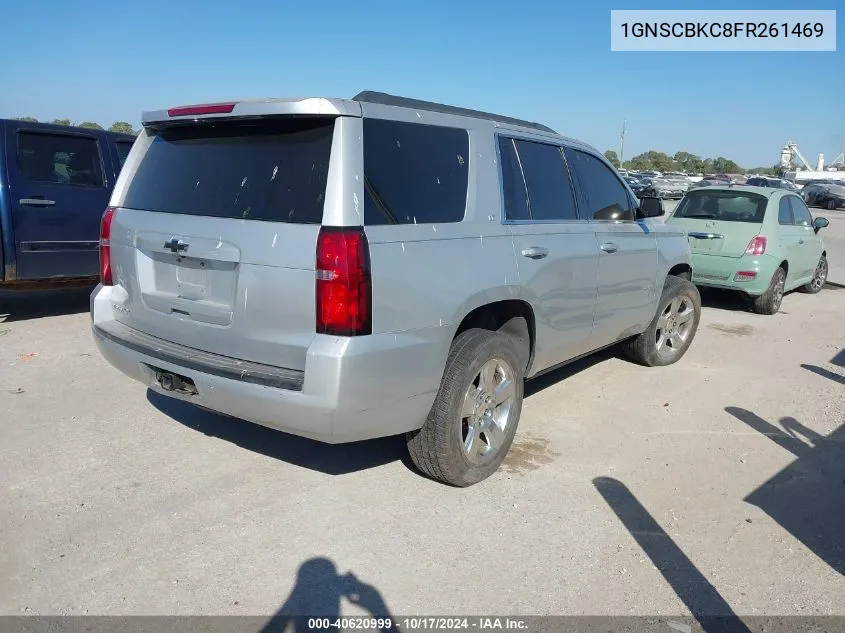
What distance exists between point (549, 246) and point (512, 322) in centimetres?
54

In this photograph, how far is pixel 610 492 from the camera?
3.95 m

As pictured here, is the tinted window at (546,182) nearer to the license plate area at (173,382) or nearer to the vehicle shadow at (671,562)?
the vehicle shadow at (671,562)

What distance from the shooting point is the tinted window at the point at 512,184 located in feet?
13.5

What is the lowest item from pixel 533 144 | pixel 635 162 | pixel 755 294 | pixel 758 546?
pixel 758 546

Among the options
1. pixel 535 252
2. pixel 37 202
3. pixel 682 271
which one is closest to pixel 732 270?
pixel 682 271

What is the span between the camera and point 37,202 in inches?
278

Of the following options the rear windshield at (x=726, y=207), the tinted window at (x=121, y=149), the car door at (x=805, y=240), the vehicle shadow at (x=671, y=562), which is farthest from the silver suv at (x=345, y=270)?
the car door at (x=805, y=240)

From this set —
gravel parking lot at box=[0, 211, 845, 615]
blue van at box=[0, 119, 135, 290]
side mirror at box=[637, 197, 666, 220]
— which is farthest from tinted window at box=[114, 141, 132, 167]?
side mirror at box=[637, 197, 666, 220]

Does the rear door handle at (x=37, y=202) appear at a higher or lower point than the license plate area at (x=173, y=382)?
higher

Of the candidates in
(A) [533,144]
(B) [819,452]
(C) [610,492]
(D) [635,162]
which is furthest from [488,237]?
(D) [635,162]

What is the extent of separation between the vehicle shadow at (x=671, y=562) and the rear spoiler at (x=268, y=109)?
7.90 feet

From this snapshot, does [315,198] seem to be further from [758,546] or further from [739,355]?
[739,355]

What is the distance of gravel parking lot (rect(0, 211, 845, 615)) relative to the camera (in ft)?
9.78

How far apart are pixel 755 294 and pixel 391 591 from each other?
7.39 meters
